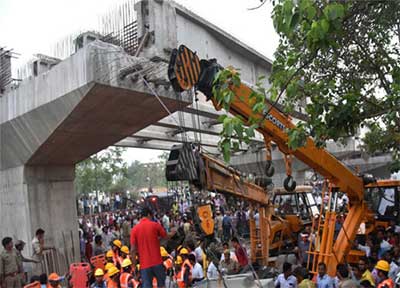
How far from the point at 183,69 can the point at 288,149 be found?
2.35m

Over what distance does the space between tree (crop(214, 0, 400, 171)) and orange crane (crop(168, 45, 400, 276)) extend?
43 centimetres

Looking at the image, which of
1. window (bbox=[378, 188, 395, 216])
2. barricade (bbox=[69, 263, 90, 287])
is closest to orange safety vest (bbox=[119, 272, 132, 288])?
barricade (bbox=[69, 263, 90, 287])

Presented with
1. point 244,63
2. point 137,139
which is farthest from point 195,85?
point 137,139

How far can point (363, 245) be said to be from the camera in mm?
10805

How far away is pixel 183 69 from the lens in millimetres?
6473

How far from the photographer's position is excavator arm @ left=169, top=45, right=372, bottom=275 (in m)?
6.49

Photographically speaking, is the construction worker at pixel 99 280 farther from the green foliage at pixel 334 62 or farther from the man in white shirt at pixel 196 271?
the green foliage at pixel 334 62

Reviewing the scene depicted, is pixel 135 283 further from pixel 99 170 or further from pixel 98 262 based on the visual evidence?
pixel 99 170

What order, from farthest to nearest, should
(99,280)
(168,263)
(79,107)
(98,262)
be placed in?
(98,262)
(79,107)
(168,263)
(99,280)

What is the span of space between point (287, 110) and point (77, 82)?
506 cm

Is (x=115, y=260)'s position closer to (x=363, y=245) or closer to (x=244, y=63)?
(x=363, y=245)

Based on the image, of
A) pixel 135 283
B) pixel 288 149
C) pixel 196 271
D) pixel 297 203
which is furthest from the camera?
pixel 297 203

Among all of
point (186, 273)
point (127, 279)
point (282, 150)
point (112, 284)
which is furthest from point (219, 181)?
point (112, 284)

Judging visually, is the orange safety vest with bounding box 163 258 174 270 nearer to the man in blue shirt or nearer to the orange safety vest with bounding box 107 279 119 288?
the orange safety vest with bounding box 107 279 119 288
